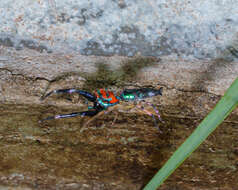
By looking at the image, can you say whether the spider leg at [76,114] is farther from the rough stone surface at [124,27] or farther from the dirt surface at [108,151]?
the rough stone surface at [124,27]

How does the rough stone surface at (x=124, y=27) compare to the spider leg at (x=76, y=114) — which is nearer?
the rough stone surface at (x=124, y=27)

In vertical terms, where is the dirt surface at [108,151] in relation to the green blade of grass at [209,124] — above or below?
below

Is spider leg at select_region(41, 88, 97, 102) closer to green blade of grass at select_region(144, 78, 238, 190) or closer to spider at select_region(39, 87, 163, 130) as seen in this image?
spider at select_region(39, 87, 163, 130)

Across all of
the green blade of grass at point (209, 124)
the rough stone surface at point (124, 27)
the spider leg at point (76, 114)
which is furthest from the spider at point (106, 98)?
the green blade of grass at point (209, 124)

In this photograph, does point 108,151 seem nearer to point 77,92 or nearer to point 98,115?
point 98,115

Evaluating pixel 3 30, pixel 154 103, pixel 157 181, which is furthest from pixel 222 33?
pixel 3 30

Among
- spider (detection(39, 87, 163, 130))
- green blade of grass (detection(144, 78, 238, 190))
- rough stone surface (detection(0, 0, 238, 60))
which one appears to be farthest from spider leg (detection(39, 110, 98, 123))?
green blade of grass (detection(144, 78, 238, 190))

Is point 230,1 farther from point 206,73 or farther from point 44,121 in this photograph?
point 44,121

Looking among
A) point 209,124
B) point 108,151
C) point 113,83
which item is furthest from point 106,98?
point 209,124
